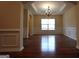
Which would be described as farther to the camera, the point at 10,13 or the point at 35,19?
the point at 35,19

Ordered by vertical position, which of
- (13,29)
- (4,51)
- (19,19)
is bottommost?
(4,51)

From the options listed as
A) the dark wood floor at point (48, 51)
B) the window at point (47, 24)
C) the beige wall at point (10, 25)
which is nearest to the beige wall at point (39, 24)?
the window at point (47, 24)

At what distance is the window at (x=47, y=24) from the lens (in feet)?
57.3

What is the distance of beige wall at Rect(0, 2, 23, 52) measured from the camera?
515 centimetres

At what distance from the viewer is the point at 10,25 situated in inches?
205

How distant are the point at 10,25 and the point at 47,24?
12.6 meters

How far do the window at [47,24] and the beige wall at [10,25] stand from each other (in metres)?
12.3

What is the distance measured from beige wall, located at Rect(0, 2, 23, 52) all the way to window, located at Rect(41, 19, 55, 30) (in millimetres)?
12300

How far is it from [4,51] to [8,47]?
217mm

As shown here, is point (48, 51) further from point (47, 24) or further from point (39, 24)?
point (47, 24)

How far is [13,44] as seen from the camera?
17.2ft

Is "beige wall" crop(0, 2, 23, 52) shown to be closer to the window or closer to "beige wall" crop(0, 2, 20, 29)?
"beige wall" crop(0, 2, 20, 29)

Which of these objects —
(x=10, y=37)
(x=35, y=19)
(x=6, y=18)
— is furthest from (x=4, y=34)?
(x=35, y=19)

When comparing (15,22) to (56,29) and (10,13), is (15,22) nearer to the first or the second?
(10,13)
